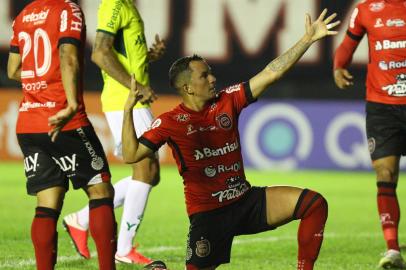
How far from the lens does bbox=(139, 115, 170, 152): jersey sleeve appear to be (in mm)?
5895

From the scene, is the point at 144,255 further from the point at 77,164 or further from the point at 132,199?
the point at 77,164

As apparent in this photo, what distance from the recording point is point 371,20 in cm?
789

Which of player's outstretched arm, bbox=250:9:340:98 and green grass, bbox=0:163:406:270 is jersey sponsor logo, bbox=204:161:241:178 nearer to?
player's outstretched arm, bbox=250:9:340:98

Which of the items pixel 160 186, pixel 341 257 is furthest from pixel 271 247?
pixel 160 186

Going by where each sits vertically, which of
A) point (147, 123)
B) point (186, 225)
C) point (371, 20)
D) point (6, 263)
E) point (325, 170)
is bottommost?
point (325, 170)

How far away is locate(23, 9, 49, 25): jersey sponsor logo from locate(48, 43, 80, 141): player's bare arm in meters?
0.26

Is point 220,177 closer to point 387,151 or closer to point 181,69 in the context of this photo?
point 181,69

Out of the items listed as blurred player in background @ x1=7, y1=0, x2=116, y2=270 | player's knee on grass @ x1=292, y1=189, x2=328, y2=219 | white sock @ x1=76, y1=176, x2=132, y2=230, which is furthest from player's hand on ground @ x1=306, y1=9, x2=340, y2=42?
white sock @ x1=76, y1=176, x2=132, y2=230

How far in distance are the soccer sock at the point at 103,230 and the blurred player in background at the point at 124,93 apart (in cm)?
129

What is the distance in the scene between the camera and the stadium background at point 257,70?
53.4ft

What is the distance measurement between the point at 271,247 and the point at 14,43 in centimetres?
301

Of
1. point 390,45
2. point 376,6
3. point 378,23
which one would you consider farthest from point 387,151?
point 376,6

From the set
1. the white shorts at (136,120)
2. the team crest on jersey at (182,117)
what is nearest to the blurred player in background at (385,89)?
the white shorts at (136,120)

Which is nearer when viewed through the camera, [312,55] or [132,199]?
[132,199]
